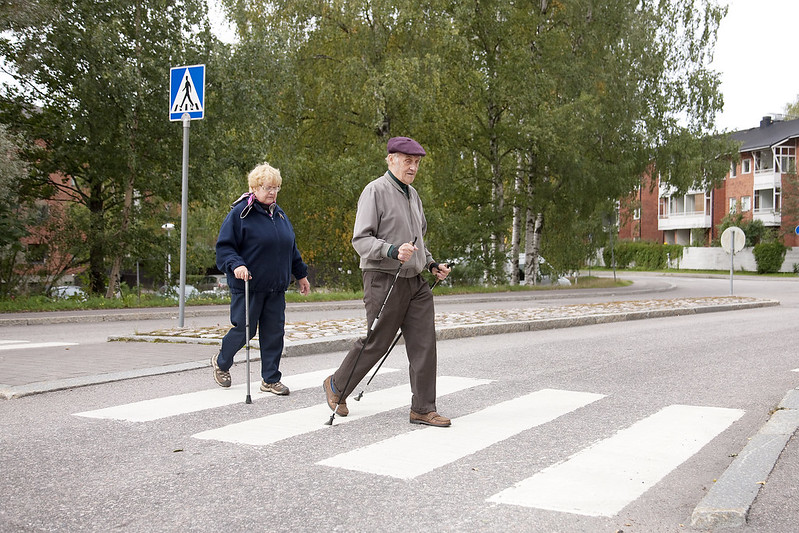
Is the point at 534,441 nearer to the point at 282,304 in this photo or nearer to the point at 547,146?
the point at 282,304

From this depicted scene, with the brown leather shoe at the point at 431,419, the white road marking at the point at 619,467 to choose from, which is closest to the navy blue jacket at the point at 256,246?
the brown leather shoe at the point at 431,419

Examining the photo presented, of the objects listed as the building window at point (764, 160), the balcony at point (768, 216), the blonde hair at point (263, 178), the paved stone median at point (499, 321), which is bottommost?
the paved stone median at point (499, 321)

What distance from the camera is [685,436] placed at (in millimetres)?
5859

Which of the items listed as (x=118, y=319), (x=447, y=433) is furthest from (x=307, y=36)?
(x=447, y=433)

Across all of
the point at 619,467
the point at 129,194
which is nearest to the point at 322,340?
the point at 619,467

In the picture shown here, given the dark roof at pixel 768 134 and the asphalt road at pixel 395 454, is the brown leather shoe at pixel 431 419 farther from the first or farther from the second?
the dark roof at pixel 768 134

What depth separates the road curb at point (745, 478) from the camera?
3.91m

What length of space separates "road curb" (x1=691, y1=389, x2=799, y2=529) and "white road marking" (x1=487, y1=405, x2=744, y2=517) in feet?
1.15

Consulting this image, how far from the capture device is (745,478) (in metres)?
4.52

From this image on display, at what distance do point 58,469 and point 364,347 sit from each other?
2.21m

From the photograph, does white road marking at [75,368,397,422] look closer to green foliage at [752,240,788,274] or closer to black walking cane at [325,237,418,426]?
black walking cane at [325,237,418,426]

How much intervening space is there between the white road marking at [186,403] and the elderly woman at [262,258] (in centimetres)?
36

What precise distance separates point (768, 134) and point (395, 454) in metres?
72.1

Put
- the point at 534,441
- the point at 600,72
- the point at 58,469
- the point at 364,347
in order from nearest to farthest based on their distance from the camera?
the point at 58,469 < the point at 534,441 < the point at 364,347 < the point at 600,72
